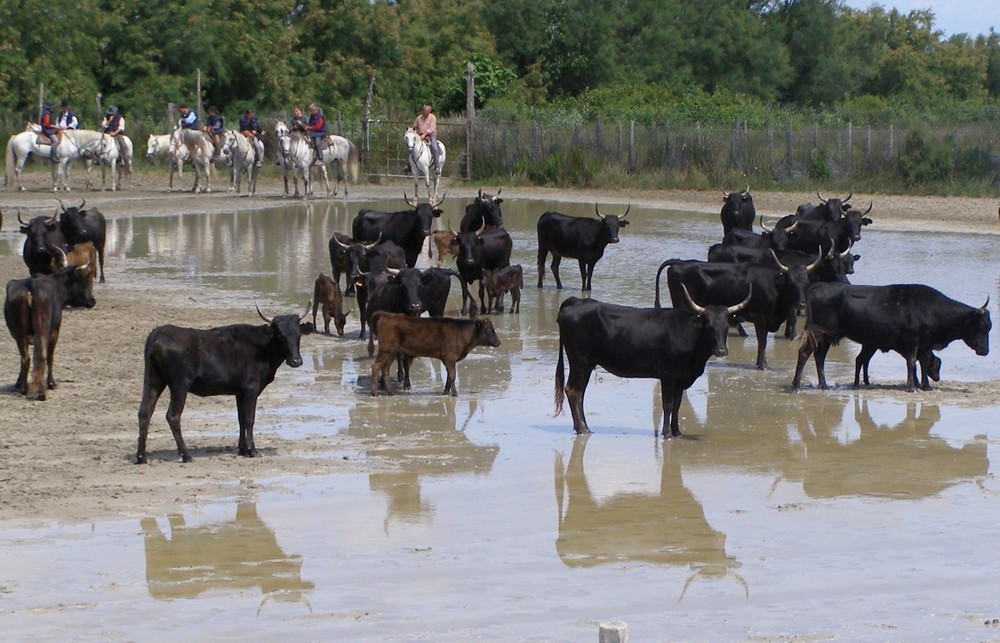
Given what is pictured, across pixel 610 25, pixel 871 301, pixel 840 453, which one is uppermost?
pixel 610 25

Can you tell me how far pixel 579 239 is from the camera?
19.6 meters

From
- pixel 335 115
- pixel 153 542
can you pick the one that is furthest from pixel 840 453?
pixel 335 115

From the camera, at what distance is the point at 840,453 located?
1103cm

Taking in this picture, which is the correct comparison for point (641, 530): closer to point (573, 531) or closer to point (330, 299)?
point (573, 531)

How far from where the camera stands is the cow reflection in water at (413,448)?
31.0ft

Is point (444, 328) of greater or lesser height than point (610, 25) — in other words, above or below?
below

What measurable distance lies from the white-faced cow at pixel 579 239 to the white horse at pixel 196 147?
1772cm

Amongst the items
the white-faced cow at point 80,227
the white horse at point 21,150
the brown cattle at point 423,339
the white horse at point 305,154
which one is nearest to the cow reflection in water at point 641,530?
the brown cattle at point 423,339

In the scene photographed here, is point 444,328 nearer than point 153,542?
No

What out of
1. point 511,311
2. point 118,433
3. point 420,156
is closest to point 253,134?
point 420,156

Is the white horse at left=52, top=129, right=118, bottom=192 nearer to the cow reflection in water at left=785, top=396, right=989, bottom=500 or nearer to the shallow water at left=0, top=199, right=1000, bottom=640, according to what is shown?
the shallow water at left=0, top=199, right=1000, bottom=640

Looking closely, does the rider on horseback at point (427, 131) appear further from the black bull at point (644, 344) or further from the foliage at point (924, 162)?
the black bull at point (644, 344)

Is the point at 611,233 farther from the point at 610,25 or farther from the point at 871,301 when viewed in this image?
the point at 610,25

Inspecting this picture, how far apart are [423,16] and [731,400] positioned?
47.5 m
